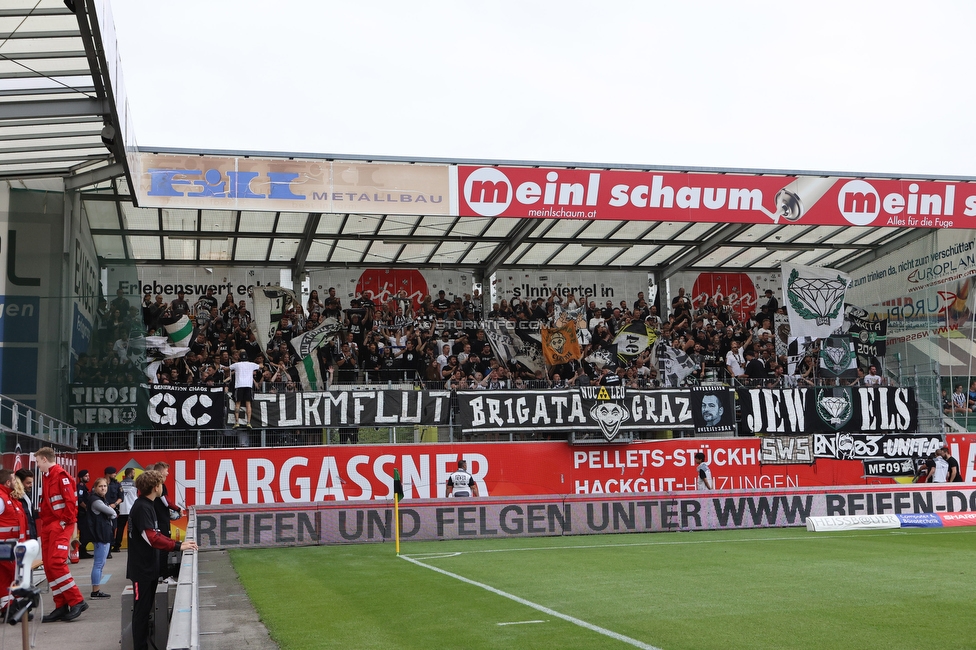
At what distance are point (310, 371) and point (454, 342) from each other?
16.5 ft

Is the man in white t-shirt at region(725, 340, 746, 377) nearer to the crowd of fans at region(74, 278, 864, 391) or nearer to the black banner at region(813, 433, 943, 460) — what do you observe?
the crowd of fans at region(74, 278, 864, 391)

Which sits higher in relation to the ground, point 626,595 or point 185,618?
point 185,618

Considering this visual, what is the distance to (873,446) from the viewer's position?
96.1 feet

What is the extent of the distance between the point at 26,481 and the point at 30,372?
34.6 feet

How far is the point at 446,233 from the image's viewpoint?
1268 inches

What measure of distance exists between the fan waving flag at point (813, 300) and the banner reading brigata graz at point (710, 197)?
86.5 inches

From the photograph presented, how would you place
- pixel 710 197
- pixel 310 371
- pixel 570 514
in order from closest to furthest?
pixel 570 514 < pixel 710 197 < pixel 310 371

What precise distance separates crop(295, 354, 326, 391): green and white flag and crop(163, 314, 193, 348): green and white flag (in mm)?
3384

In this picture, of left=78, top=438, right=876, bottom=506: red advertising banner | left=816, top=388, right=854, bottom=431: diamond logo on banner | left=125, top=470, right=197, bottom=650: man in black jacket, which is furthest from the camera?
left=816, top=388, right=854, bottom=431: diamond logo on banner

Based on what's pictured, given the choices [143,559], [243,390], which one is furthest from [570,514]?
[143,559]

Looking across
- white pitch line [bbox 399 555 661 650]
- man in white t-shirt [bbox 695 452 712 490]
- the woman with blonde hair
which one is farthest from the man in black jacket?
man in white t-shirt [bbox 695 452 712 490]

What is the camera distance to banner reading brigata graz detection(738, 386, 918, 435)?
2952cm

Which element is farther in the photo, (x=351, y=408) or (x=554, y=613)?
(x=351, y=408)

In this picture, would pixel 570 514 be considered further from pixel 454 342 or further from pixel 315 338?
pixel 315 338
